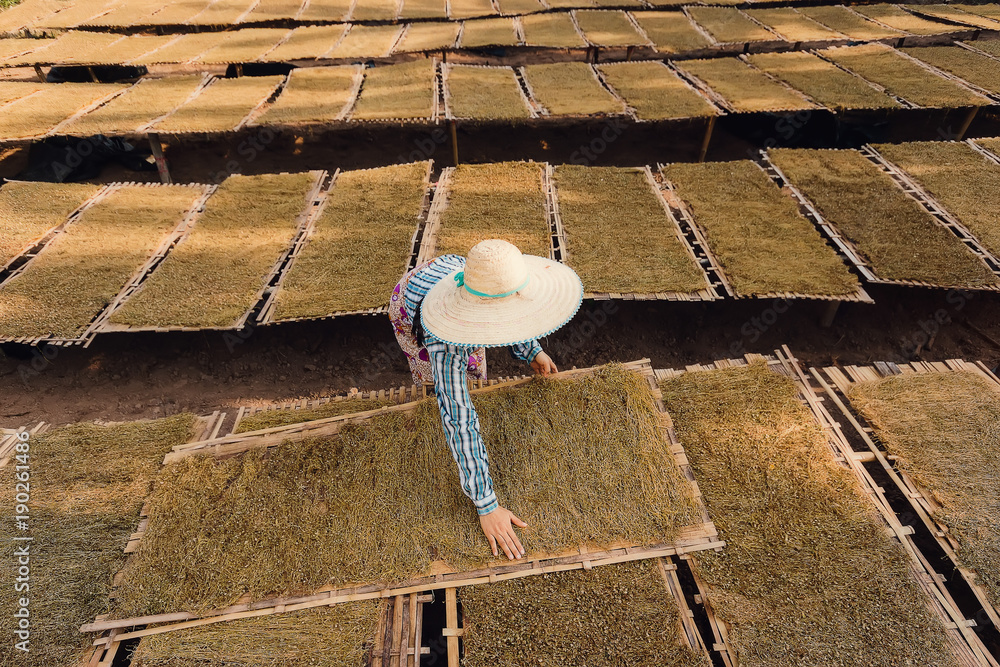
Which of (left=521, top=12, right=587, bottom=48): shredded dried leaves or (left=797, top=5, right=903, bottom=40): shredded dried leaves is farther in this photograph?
(left=797, top=5, right=903, bottom=40): shredded dried leaves

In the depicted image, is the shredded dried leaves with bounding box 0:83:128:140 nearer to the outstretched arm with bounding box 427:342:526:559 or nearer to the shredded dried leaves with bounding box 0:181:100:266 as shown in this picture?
the shredded dried leaves with bounding box 0:181:100:266

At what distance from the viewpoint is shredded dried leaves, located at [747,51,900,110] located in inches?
297

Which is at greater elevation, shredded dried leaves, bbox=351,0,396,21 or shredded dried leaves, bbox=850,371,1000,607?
shredded dried leaves, bbox=351,0,396,21

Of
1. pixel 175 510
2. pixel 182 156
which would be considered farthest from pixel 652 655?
pixel 182 156

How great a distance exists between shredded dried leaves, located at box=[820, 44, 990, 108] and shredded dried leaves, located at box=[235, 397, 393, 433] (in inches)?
351

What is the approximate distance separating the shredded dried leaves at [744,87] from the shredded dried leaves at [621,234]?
2.65 meters

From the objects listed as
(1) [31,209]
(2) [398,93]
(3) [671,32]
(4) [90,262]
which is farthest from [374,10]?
(4) [90,262]

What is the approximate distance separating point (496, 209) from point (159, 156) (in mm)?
5521

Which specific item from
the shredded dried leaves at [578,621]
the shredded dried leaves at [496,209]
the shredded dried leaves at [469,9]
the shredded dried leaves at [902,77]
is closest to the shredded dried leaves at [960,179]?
the shredded dried leaves at [902,77]

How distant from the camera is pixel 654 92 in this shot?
26.6ft

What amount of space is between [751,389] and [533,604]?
6.85 ft

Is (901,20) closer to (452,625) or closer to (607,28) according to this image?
(607,28)

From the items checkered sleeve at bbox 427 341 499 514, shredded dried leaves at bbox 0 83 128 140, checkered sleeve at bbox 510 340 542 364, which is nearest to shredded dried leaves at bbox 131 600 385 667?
checkered sleeve at bbox 427 341 499 514

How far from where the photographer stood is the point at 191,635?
2412 mm
